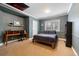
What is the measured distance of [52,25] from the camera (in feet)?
24.2

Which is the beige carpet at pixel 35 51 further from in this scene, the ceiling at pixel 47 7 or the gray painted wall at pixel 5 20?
the ceiling at pixel 47 7

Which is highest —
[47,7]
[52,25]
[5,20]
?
[47,7]

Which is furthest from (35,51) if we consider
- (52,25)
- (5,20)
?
(52,25)

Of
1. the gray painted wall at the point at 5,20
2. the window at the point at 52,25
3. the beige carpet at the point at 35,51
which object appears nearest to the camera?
the beige carpet at the point at 35,51

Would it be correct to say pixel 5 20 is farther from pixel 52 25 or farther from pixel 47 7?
pixel 52 25

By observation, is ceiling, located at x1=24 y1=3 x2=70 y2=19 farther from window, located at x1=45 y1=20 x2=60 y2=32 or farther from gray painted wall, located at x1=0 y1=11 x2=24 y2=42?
window, located at x1=45 y1=20 x2=60 y2=32

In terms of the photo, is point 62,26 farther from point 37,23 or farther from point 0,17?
point 0,17

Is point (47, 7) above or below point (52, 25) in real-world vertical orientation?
above

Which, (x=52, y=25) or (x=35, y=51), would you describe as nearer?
(x=35, y=51)

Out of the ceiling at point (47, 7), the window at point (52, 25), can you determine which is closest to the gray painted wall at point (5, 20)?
the ceiling at point (47, 7)

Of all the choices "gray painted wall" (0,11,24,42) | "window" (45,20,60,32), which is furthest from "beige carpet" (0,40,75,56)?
"window" (45,20,60,32)

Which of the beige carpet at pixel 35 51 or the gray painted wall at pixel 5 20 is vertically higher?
the gray painted wall at pixel 5 20

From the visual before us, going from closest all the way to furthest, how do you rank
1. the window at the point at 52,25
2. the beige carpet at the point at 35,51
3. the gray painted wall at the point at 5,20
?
the beige carpet at the point at 35,51 < the gray painted wall at the point at 5,20 < the window at the point at 52,25

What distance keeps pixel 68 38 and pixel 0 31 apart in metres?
4.19
